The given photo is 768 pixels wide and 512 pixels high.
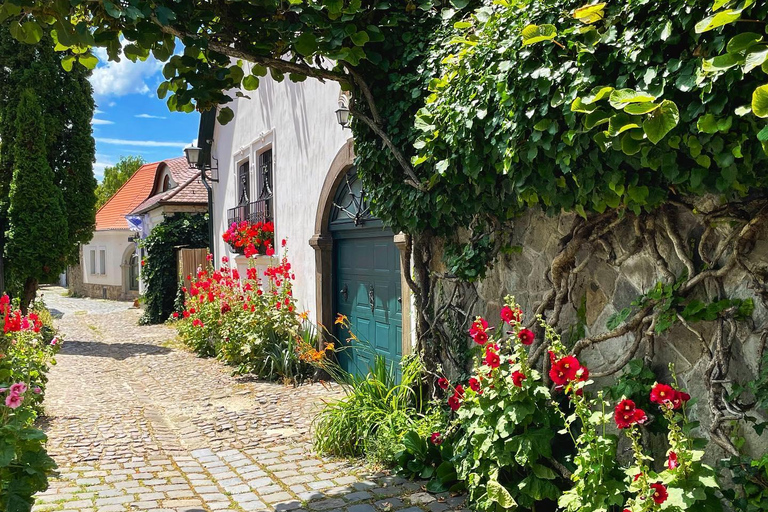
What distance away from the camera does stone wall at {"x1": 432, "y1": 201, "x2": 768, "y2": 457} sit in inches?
111

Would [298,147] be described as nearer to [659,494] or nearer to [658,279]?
[658,279]

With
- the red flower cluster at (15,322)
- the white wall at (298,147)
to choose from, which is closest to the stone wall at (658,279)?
the white wall at (298,147)

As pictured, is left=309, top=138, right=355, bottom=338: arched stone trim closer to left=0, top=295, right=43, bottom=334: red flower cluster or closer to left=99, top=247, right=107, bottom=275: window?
left=0, top=295, right=43, bottom=334: red flower cluster

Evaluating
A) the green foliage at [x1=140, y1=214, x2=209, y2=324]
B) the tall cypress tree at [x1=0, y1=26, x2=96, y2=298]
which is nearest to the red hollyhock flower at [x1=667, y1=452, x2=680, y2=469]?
the tall cypress tree at [x1=0, y1=26, x2=96, y2=298]

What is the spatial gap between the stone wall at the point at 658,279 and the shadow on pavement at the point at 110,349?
8771mm

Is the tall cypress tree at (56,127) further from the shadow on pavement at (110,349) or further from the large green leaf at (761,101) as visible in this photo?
the large green leaf at (761,101)

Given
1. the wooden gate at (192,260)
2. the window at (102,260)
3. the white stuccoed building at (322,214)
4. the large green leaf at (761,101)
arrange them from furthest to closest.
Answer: the window at (102,260), the wooden gate at (192,260), the white stuccoed building at (322,214), the large green leaf at (761,101)

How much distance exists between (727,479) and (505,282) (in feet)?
6.20

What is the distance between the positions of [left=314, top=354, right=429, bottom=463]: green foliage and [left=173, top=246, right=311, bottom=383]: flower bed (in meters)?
2.96

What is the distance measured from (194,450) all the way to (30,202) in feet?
29.8

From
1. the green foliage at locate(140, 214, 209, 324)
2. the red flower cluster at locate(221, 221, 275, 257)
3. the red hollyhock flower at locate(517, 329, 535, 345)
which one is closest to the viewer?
the red hollyhock flower at locate(517, 329, 535, 345)

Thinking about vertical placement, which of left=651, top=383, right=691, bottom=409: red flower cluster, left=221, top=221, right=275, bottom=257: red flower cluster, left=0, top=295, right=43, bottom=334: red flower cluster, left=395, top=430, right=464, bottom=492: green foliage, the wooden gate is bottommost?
left=395, top=430, right=464, bottom=492: green foliage

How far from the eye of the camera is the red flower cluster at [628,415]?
2820 millimetres

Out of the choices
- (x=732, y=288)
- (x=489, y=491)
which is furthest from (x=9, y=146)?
(x=732, y=288)
